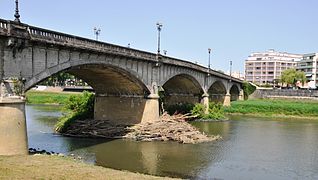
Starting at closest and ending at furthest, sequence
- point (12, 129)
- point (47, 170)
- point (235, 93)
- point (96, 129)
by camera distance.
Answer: point (47, 170), point (12, 129), point (96, 129), point (235, 93)

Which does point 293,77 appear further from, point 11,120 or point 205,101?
point 11,120

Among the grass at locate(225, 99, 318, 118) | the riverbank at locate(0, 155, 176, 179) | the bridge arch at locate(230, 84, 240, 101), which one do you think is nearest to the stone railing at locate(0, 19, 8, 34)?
the riverbank at locate(0, 155, 176, 179)

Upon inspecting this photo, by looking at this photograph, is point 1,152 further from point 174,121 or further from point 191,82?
point 191,82

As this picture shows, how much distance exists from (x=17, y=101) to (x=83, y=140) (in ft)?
51.7

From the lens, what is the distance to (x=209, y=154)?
3291 centimetres

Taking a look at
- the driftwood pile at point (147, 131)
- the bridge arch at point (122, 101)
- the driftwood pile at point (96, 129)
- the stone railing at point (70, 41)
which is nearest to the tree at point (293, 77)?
the stone railing at point (70, 41)

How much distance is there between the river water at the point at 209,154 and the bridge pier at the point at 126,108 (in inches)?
252

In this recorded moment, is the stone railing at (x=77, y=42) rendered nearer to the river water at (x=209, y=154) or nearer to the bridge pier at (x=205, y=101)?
the river water at (x=209, y=154)

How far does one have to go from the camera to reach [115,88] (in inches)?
1813

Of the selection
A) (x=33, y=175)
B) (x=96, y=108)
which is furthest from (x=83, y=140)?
(x=33, y=175)

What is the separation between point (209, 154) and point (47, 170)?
16.7 metres

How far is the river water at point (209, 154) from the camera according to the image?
1056 inches

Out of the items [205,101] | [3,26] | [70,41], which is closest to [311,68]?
[205,101]

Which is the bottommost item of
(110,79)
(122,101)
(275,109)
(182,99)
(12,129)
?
(275,109)
